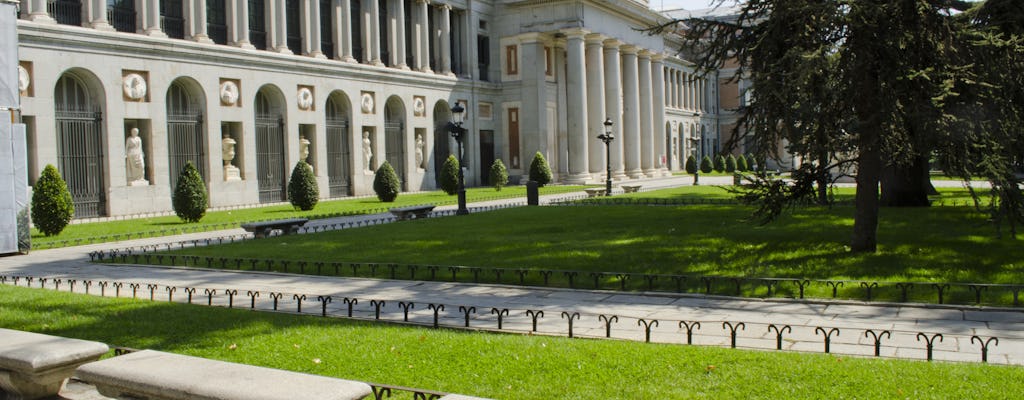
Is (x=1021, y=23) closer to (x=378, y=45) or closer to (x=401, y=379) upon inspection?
(x=401, y=379)

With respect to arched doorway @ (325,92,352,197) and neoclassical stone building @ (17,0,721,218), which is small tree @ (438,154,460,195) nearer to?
neoclassical stone building @ (17,0,721,218)

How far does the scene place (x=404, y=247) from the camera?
18.0m

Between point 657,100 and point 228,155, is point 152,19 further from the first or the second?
point 657,100

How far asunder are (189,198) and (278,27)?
44.4 ft

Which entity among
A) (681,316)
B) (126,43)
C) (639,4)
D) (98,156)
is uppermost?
(639,4)

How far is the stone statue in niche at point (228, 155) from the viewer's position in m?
34.4

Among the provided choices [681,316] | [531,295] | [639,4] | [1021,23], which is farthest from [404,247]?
[639,4]

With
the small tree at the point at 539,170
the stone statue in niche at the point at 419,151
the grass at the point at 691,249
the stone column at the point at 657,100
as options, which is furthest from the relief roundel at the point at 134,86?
the stone column at the point at 657,100

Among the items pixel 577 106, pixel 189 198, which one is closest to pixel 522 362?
pixel 189 198

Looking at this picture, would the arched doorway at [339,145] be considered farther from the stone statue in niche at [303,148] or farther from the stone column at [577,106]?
the stone column at [577,106]

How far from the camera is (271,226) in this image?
21.3 meters

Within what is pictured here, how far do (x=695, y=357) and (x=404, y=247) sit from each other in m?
10.9

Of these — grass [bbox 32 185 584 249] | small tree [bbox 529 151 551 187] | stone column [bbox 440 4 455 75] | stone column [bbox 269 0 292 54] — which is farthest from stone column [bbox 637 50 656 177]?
stone column [bbox 269 0 292 54]

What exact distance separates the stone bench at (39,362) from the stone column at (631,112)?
52627 mm
